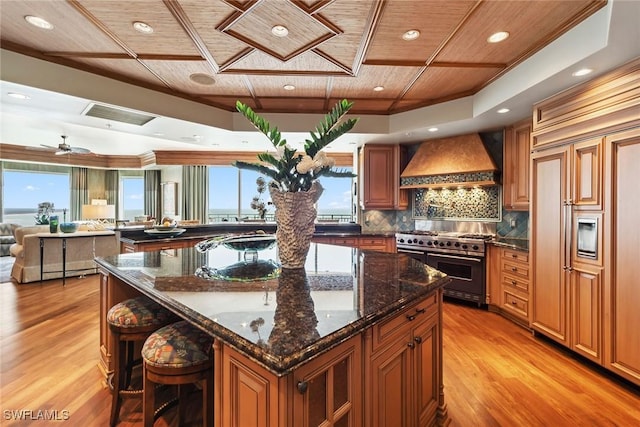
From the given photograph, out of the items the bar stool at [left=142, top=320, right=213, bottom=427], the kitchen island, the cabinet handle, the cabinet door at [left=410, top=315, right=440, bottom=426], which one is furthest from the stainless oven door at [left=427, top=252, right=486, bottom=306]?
the cabinet handle

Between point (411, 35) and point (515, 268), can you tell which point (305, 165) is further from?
point (515, 268)

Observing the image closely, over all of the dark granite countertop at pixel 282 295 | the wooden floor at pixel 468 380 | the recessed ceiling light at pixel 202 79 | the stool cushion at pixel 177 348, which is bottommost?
the wooden floor at pixel 468 380

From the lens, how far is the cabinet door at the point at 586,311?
7.57 feet

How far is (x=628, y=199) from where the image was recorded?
2.13 metres

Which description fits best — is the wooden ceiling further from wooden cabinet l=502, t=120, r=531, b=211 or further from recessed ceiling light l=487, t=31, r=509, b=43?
wooden cabinet l=502, t=120, r=531, b=211

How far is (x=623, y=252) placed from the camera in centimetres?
216

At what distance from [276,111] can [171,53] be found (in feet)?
5.58

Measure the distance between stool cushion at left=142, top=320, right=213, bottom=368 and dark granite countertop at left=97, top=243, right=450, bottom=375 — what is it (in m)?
0.23

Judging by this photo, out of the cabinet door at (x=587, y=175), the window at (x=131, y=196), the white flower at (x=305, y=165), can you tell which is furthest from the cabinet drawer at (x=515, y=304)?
the window at (x=131, y=196)

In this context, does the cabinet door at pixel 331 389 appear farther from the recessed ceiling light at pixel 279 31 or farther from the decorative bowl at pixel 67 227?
the decorative bowl at pixel 67 227

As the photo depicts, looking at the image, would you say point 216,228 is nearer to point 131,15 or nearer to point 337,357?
point 131,15

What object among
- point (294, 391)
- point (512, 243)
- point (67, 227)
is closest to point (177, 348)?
point (294, 391)

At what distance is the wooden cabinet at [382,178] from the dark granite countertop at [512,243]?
158 centimetres

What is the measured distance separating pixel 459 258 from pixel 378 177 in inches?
73.2
